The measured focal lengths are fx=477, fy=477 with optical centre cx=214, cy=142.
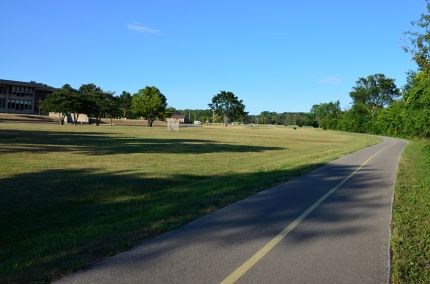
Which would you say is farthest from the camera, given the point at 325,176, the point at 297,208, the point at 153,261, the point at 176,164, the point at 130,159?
the point at 130,159

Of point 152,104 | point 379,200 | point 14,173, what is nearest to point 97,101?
point 152,104

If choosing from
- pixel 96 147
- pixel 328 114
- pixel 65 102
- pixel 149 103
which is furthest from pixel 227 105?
pixel 96 147

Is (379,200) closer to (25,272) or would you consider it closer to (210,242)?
(210,242)

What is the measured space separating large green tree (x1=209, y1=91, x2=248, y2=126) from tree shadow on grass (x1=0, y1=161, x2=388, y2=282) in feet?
586

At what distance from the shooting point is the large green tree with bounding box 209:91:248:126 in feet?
639

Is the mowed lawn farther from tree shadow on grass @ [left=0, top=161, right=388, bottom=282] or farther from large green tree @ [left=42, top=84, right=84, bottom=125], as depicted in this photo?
large green tree @ [left=42, top=84, right=84, bottom=125]

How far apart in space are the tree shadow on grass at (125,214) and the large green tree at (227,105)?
179 metres

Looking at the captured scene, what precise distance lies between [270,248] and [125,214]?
134 inches

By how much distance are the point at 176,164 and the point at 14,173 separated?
7.05 metres

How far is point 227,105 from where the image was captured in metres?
197

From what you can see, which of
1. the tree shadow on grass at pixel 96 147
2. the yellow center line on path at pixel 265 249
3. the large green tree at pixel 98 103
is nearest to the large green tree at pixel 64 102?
the large green tree at pixel 98 103

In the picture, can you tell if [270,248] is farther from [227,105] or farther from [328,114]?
[227,105]

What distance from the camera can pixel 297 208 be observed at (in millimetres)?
10188

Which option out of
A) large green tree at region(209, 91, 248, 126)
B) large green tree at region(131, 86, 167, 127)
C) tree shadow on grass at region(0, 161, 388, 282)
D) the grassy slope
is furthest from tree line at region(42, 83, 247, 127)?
the grassy slope
